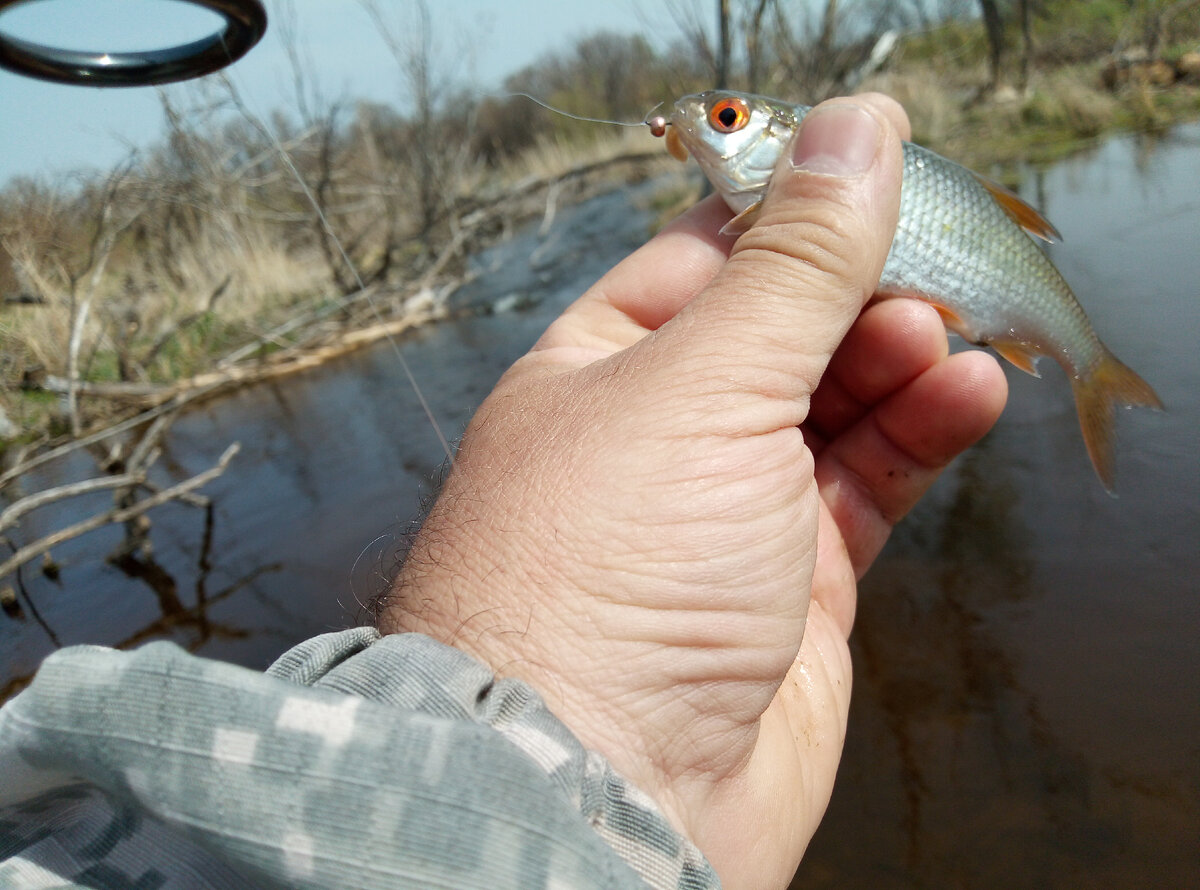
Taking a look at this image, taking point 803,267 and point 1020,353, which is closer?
point 803,267

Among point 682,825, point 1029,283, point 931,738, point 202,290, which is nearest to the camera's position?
point 682,825

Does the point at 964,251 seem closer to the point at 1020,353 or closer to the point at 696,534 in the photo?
the point at 1020,353

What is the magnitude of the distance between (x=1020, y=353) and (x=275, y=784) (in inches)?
107

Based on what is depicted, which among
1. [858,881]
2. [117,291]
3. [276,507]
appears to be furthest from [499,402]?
[117,291]

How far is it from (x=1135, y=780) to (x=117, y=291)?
466 inches

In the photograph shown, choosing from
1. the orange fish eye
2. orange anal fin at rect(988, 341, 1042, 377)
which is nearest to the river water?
orange anal fin at rect(988, 341, 1042, 377)

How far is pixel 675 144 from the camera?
8.89 ft

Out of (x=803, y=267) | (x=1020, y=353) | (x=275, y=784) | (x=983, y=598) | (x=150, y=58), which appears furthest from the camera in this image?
(x=983, y=598)

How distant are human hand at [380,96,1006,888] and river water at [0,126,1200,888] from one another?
0.46m

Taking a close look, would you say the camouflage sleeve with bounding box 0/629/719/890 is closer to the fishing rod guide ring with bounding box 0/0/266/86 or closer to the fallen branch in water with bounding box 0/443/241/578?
the fishing rod guide ring with bounding box 0/0/266/86

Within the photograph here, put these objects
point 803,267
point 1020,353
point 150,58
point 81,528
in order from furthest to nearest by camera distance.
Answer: point 81,528 < point 1020,353 < point 150,58 < point 803,267

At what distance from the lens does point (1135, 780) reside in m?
1.99

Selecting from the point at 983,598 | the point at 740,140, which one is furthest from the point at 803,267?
the point at 983,598

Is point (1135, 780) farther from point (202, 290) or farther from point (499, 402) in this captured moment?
point (202, 290)
